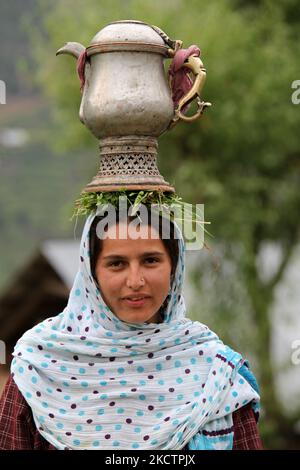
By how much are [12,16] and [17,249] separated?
5256 millimetres

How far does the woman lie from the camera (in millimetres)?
4137

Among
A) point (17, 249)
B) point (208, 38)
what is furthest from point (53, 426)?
point (17, 249)

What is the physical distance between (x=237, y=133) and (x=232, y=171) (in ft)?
1.59

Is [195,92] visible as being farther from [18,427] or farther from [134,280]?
[18,427]

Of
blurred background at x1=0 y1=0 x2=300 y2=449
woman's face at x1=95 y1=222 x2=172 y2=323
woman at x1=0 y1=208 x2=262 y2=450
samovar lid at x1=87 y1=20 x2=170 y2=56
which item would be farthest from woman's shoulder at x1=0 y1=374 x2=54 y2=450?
blurred background at x1=0 y1=0 x2=300 y2=449

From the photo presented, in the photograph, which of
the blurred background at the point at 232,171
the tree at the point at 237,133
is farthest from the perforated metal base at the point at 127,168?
the tree at the point at 237,133

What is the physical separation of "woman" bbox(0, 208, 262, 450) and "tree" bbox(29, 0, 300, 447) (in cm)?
797

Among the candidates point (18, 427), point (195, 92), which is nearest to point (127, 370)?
point (18, 427)

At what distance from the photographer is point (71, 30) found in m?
12.9

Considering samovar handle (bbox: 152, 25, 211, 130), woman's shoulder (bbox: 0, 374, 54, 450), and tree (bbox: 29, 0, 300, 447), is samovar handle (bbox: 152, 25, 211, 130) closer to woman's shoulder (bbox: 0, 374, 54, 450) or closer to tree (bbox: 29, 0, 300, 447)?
woman's shoulder (bbox: 0, 374, 54, 450)

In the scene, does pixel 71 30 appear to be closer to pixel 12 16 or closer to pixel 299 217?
pixel 299 217

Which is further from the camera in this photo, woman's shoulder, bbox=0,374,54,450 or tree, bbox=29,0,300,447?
tree, bbox=29,0,300,447

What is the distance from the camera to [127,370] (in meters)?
4.21

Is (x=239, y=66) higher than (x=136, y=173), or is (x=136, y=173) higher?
(x=239, y=66)
